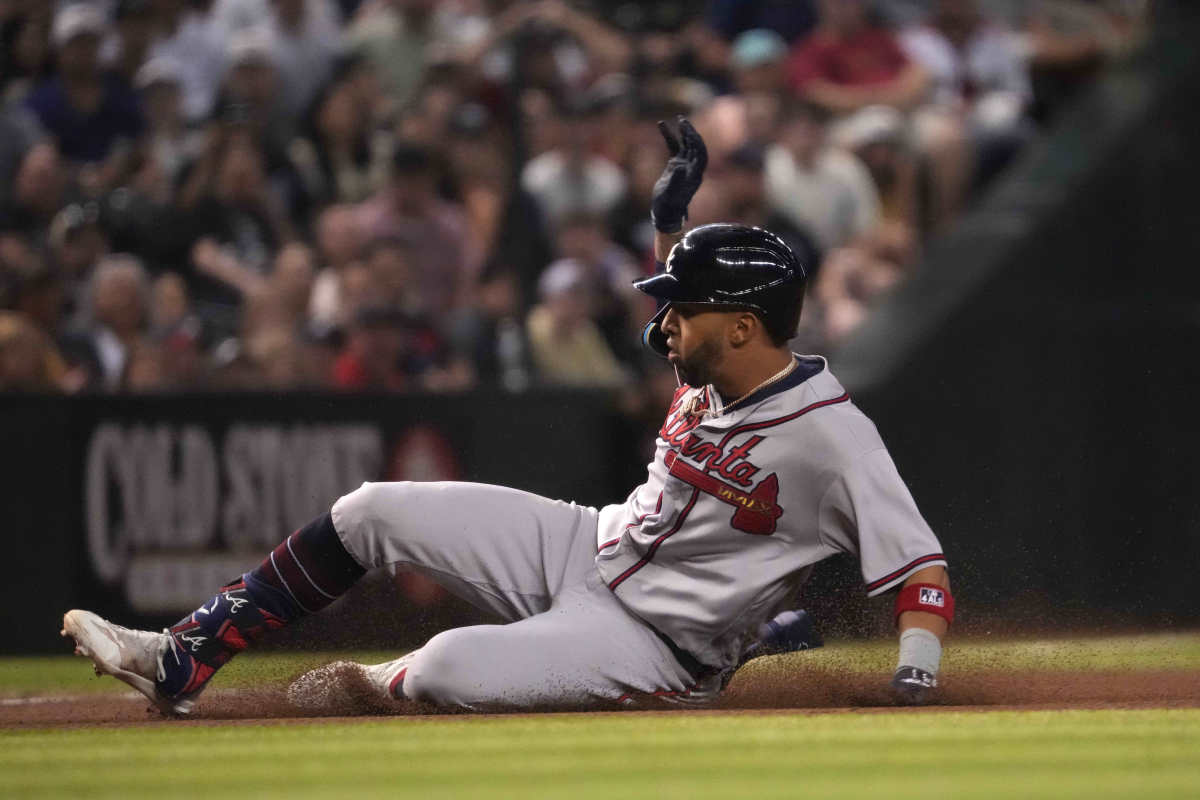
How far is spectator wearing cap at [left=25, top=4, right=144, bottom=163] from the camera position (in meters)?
10.3

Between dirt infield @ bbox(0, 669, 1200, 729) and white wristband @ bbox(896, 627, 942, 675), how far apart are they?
230 millimetres

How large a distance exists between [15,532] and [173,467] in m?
0.79

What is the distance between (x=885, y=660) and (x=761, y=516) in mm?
1496

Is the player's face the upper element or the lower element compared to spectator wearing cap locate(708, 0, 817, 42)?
lower

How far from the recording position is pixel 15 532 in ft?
29.5

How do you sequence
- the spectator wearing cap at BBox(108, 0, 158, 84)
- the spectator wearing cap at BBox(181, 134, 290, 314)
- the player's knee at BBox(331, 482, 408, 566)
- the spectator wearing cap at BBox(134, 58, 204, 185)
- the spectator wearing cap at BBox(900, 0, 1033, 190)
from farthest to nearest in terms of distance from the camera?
the spectator wearing cap at BBox(900, 0, 1033, 190) → the spectator wearing cap at BBox(108, 0, 158, 84) → the spectator wearing cap at BBox(134, 58, 204, 185) → the spectator wearing cap at BBox(181, 134, 290, 314) → the player's knee at BBox(331, 482, 408, 566)

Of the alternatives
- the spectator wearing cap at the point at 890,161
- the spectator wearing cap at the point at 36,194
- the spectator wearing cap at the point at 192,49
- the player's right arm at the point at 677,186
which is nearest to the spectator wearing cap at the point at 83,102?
the spectator wearing cap at the point at 36,194

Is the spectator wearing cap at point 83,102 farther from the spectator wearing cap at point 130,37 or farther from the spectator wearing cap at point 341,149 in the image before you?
the spectator wearing cap at point 341,149

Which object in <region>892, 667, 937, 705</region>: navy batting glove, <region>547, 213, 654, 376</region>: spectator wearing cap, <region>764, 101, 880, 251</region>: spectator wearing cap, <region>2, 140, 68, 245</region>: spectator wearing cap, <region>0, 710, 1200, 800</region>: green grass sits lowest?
<region>0, 710, 1200, 800</region>: green grass

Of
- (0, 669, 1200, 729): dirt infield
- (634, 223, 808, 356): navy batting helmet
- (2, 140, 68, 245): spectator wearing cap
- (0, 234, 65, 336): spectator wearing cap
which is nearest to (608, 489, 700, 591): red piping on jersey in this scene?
(0, 669, 1200, 729): dirt infield

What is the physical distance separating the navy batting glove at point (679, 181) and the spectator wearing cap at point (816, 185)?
454cm

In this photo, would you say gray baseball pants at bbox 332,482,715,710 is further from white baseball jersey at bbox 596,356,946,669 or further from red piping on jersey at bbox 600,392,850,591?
red piping on jersey at bbox 600,392,850,591

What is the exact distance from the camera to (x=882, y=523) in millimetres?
5211

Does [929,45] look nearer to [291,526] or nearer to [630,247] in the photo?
[630,247]
